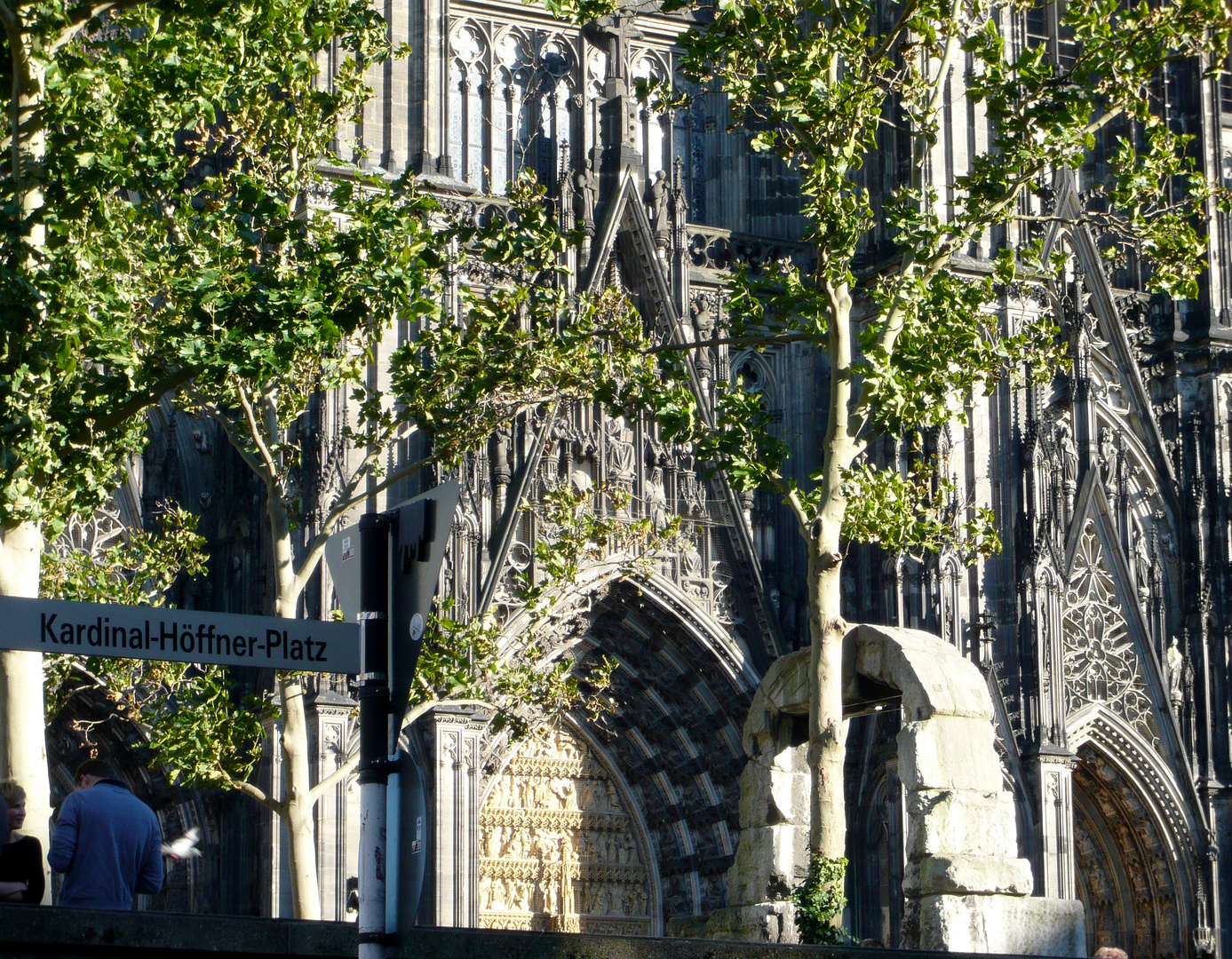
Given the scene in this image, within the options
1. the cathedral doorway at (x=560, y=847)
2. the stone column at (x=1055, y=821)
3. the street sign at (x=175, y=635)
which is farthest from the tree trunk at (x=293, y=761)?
the stone column at (x=1055, y=821)

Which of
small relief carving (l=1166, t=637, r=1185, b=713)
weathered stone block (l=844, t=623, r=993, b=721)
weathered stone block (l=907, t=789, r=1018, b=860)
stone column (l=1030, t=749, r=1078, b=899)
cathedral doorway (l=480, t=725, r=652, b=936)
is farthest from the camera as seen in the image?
small relief carving (l=1166, t=637, r=1185, b=713)

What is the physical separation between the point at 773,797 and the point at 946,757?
1.65 m

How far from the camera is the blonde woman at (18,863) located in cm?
955

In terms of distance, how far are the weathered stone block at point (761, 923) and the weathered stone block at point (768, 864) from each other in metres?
0.29

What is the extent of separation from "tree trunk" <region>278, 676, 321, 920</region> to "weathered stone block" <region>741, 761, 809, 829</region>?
3321 millimetres

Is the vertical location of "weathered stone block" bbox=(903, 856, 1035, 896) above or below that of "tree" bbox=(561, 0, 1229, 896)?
below

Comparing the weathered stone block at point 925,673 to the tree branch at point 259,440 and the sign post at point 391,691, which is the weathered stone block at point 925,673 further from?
the sign post at point 391,691

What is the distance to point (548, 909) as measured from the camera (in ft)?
78.8

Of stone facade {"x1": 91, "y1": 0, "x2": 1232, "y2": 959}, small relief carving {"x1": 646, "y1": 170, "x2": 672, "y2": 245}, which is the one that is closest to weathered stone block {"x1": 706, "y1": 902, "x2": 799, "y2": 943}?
stone facade {"x1": 91, "y1": 0, "x2": 1232, "y2": 959}

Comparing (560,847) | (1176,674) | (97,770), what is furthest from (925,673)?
(1176,674)

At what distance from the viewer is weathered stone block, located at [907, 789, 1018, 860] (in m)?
13.3

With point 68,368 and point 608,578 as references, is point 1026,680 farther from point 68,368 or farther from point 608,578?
point 68,368

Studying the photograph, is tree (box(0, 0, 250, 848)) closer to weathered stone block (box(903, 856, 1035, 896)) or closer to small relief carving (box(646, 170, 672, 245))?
weathered stone block (box(903, 856, 1035, 896))

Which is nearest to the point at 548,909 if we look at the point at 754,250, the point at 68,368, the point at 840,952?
the point at 754,250
